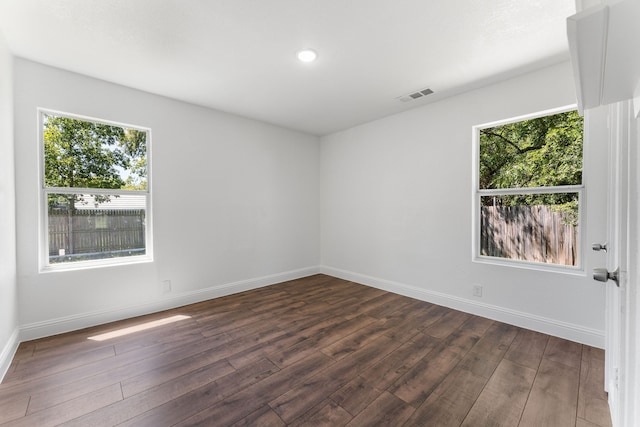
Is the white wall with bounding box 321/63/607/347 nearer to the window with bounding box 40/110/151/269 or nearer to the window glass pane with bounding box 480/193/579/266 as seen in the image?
the window glass pane with bounding box 480/193/579/266

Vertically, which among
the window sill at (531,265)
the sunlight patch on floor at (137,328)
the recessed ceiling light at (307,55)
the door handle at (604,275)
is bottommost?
the sunlight patch on floor at (137,328)

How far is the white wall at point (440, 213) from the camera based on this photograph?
7.77 ft

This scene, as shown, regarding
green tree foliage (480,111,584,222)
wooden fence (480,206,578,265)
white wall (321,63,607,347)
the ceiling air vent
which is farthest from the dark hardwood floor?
the ceiling air vent

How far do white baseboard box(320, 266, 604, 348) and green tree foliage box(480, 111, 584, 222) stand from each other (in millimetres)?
1005

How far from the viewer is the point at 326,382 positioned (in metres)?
1.83

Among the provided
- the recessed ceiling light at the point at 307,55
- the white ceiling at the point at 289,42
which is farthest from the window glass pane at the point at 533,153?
the recessed ceiling light at the point at 307,55

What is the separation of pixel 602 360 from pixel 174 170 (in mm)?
4547

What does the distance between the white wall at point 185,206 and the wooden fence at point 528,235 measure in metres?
2.80

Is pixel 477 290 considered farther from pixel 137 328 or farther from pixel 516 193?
pixel 137 328

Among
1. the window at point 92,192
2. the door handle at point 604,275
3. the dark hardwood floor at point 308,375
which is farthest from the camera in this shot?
the window at point 92,192

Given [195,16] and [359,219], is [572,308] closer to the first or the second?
[359,219]

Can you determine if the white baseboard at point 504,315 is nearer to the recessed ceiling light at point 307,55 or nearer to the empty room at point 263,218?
the empty room at point 263,218

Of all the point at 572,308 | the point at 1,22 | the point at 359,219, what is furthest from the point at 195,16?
the point at 572,308

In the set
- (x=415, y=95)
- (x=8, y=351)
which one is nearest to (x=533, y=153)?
(x=415, y=95)
